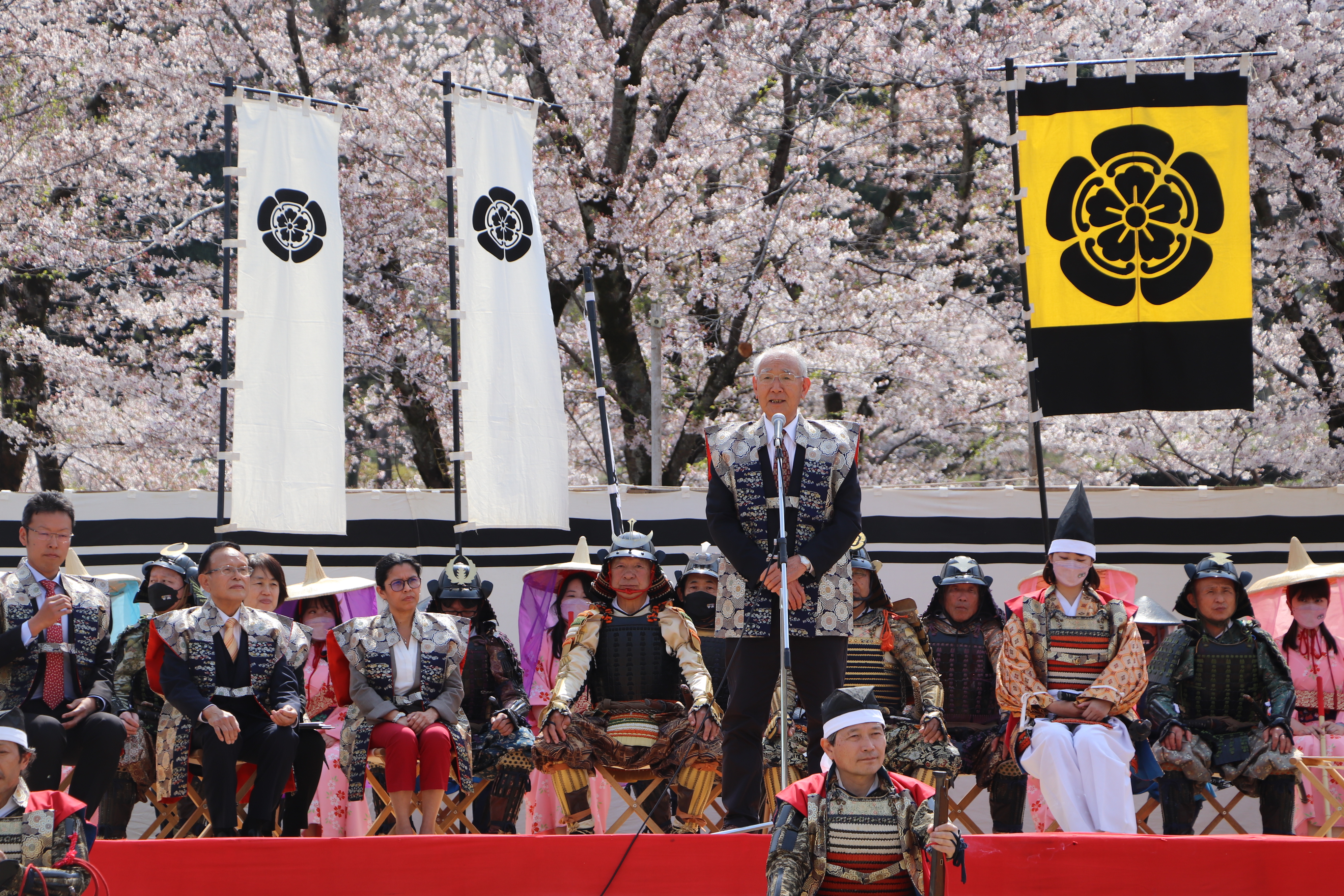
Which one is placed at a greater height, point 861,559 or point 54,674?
point 861,559

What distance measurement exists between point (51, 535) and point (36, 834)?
4.86 feet

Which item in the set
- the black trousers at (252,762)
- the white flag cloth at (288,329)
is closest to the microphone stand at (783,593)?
the black trousers at (252,762)

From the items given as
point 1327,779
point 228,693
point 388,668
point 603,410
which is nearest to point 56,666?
point 228,693

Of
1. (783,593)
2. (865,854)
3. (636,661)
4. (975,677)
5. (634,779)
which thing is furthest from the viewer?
(975,677)

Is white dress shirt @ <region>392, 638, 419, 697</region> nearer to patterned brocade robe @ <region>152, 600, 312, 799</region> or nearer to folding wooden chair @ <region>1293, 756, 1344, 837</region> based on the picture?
patterned brocade robe @ <region>152, 600, 312, 799</region>

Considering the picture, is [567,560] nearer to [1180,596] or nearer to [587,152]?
[1180,596]

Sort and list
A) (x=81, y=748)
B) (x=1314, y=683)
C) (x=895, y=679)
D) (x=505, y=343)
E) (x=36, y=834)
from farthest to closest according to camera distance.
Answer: (x=505, y=343), (x=895, y=679), (x=1314, y=683), (x=81, y=748), (x=36, y=834)

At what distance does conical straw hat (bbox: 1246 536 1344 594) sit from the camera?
5.45 metres

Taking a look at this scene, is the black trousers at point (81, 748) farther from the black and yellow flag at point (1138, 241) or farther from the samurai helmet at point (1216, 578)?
the samurai helmet at point (1216, 578)

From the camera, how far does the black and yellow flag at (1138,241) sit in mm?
Result: 5520

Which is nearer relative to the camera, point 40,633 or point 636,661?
point 40,633

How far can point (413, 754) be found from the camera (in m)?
4.71

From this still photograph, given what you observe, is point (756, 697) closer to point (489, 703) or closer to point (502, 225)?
point (489, 703)

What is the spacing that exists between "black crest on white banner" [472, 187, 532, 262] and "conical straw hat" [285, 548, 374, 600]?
67.6 inches
